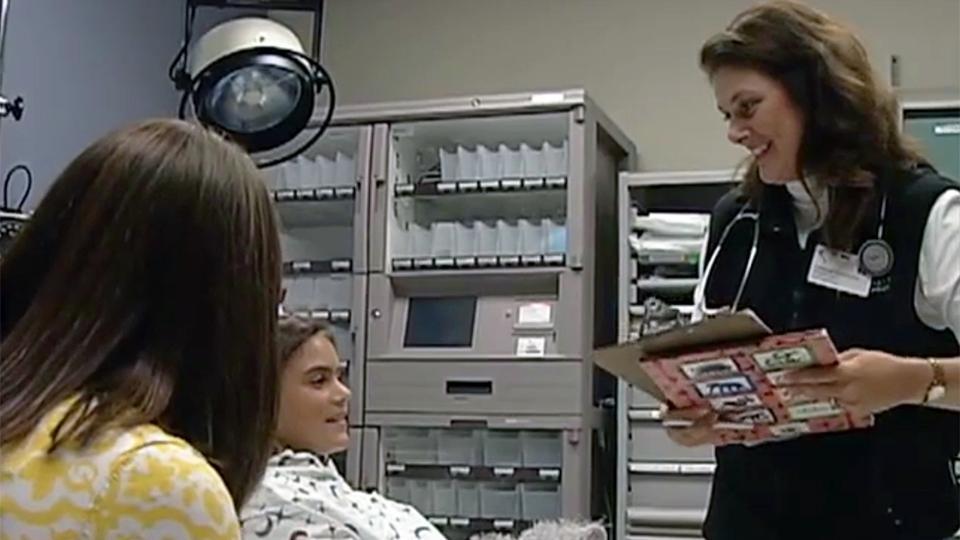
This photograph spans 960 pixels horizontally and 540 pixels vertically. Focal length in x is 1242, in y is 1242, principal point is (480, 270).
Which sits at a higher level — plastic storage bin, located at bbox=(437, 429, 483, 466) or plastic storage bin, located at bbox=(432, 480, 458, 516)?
plastic storage bin, located at bbox=(437, 429, 483, 466)

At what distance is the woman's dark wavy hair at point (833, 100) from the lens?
1639 millimetres

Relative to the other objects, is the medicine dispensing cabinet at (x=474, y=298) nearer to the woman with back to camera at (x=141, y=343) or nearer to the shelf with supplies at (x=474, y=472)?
the shelf with supplies at (x=474, y=472)

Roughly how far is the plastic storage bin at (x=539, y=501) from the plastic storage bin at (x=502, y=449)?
77 millimetres

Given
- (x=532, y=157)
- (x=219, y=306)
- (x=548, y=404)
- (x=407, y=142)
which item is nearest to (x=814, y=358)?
(x=219, y=306)

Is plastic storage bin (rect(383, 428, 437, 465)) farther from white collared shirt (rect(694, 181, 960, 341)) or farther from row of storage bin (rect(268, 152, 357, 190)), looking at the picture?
white collared shirt (rect(694, 181, 960, 341))

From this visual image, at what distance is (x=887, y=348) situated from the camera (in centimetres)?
161

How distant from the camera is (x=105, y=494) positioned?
83cm

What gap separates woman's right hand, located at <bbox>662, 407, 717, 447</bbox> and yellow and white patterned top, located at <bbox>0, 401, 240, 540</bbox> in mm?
957

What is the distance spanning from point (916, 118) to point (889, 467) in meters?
1.96

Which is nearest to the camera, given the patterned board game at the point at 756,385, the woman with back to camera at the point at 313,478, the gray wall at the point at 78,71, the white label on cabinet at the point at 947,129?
the patterned board game at the point at 756,385

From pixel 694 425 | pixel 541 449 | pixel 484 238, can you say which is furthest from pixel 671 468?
pixel 694 425

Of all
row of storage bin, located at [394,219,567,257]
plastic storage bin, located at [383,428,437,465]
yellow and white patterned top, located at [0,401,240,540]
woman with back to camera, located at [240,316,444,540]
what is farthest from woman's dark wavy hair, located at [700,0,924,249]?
plastic storage bin, located at [383,428,437,465]

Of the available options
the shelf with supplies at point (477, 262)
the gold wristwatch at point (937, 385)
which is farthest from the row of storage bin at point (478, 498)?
the gold wristwatch at point (937, 385)

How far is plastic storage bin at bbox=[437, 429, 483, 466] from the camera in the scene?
11.6ft
